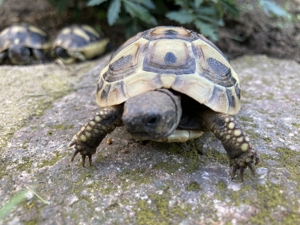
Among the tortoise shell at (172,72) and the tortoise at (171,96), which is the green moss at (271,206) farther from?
the tortoise shell at (172,72)

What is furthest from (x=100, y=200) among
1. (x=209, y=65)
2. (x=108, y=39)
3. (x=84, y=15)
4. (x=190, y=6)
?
(x=84, y=15)

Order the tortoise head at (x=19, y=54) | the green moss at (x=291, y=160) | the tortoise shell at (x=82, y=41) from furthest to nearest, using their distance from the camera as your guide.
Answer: the tortoise shell at (x=82, y=41), the tortoise head at (x=19, y=54), the green moss at (x=291, y=160)

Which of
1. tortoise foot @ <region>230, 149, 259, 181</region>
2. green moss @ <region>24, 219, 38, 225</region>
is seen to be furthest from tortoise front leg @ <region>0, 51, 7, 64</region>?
tortoise foot @ <region>230, 149, 259, 181</region>

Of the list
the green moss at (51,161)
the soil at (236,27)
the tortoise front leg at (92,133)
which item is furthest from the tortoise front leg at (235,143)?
the soil at (236,27)

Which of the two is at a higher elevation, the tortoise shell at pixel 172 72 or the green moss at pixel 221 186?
the tortoise shell at pixel 172 72

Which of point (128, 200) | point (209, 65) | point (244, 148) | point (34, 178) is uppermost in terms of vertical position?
point (209, 65)

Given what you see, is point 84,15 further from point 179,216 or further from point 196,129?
point 179,216

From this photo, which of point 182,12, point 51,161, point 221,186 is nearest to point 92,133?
point 51,161

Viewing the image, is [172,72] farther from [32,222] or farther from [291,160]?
[32,222]
